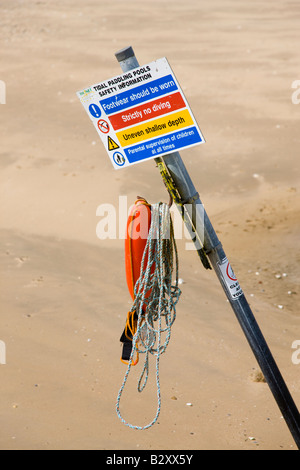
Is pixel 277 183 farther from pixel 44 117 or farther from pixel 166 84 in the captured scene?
pixel 166 84

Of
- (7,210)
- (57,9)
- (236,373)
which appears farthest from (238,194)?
(57,9)

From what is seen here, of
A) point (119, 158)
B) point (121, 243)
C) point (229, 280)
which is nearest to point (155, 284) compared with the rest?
point (229, 280)

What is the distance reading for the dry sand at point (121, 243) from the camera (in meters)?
5.45

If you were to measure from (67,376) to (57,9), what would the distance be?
51.9 feet

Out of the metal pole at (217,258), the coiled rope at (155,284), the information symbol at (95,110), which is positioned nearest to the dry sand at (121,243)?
the metal pole at (217,258)

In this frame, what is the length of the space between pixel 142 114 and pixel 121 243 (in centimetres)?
524

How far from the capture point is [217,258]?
361cm

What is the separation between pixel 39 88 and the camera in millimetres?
14180

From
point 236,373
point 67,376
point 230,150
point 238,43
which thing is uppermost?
point 238,43

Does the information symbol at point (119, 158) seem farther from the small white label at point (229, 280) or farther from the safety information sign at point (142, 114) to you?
the small white label at point (229, 280)

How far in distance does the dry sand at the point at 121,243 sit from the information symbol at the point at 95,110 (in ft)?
9.40

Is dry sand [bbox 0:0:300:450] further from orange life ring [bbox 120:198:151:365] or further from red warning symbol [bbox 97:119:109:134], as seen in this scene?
red warning symbol [bbox 97:119:109:134]

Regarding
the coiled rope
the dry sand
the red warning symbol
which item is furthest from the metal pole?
the dry sand

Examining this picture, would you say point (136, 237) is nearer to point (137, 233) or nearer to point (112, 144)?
point (137, 233)
